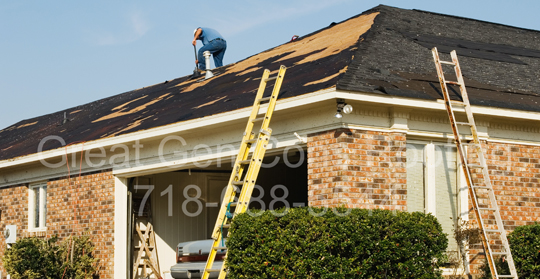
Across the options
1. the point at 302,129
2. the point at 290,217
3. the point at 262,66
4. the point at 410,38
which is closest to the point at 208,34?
the point at 262,66

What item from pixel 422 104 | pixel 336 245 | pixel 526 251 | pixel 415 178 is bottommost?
pixel 526 251

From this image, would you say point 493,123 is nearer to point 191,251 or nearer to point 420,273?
point 420,273

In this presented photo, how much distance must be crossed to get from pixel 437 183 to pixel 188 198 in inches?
299

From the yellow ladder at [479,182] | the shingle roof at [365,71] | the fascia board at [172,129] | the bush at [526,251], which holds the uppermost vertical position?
the shingle roof at [365,71]

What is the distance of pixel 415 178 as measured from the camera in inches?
470

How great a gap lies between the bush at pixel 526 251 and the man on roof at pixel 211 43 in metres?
13.2

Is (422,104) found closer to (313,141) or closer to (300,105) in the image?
(313,141)

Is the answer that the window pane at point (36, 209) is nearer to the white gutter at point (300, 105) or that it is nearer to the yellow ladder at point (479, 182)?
the white gutter at point (300, 105)

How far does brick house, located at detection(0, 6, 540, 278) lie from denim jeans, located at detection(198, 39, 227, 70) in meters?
2.70

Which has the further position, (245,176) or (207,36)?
(207,36)

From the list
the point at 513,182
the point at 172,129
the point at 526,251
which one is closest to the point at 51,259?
the point at 172,129

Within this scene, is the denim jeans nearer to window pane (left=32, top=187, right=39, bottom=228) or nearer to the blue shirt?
the blue shirt

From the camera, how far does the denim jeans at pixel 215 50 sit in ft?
74.7

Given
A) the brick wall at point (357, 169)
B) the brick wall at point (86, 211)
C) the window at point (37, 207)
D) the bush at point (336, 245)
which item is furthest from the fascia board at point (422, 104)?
the window at point (37, 207)
